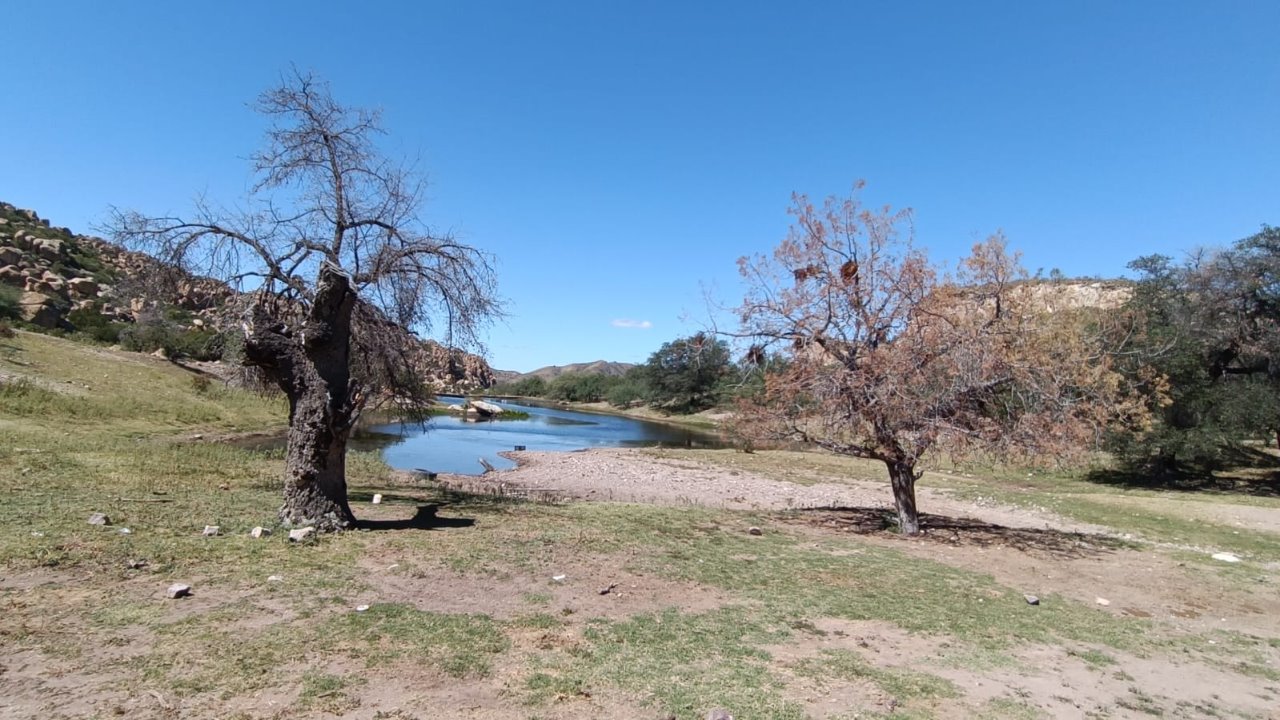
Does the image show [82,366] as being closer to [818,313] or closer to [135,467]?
[135,467]

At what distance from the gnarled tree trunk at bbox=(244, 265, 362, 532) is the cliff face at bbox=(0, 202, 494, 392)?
1077 millimetres

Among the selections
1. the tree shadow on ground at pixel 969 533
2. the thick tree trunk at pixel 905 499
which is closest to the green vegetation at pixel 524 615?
the thick tree trunk at pixel 905 499

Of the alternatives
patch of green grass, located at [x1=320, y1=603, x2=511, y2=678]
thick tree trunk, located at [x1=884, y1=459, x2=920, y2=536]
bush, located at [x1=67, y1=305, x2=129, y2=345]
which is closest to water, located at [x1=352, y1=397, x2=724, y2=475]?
thick tree trunk, located at [x1=884, y1=459, x2=920, y2=536]

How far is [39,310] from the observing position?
46625 millimetres

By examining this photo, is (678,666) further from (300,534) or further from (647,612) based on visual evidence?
(300,534)

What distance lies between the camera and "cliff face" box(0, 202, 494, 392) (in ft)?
33.6

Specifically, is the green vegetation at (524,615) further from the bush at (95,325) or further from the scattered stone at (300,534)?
the bush at (95,325)

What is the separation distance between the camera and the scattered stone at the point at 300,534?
27.3 feet

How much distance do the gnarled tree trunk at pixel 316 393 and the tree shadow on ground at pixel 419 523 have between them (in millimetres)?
493

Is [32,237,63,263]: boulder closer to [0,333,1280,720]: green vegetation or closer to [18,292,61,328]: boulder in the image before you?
[18,292,61,328]: boulder

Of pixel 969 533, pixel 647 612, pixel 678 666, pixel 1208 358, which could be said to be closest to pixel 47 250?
pixel 647 612

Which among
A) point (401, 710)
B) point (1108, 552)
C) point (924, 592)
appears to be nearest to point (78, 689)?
point (401, 710)

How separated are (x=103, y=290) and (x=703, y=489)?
17521mm

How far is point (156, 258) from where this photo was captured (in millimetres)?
9875
